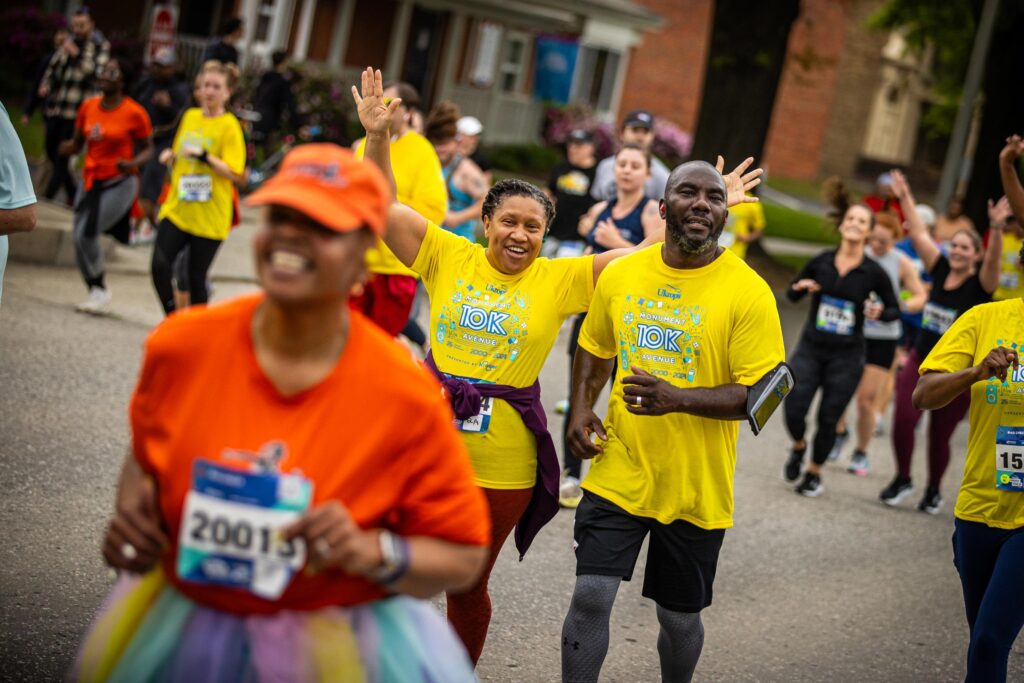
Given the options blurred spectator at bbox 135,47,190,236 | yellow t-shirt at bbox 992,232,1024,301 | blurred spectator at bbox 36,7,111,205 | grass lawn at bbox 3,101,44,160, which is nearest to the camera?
yellow t-shirt at bbox 992,232,1024,301

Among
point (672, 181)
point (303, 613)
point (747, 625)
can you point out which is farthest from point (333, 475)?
point (747, 625)

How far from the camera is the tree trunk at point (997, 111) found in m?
22.3

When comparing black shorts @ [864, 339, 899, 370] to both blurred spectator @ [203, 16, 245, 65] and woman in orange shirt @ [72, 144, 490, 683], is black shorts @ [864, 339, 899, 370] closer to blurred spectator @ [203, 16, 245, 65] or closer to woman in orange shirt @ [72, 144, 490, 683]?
woman in orange shirt @ [72, 144, 490, 683]

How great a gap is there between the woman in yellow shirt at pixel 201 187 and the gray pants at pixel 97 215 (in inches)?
40.2

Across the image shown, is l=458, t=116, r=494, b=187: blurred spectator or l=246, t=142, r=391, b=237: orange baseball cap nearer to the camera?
l=246, t=142, r=391, b=237: orange baseball cap

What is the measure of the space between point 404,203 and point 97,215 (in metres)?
3.55

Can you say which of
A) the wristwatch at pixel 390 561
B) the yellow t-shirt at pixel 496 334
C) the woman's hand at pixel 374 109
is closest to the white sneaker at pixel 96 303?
the woman's hand at pixel 374 109

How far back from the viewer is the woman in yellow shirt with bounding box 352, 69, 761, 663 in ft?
16.1

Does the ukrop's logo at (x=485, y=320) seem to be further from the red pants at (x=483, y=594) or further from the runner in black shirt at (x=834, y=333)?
the runner in black shirt at (x=834, y=333)

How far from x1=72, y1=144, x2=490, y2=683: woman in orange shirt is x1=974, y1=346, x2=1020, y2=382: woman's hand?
105 inches

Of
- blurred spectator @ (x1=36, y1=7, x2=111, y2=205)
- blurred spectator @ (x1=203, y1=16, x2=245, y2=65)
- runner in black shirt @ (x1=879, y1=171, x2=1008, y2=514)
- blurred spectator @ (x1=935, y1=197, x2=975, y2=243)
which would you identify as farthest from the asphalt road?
blurred spectator @ (x1=203, y1=16, x2=245, y2=65)

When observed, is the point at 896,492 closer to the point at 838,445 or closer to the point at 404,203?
the point at 838,445

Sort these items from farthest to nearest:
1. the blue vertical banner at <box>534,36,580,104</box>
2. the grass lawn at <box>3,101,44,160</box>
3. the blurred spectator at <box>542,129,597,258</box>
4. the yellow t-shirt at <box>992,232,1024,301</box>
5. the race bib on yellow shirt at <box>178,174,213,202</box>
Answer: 1. the blue vertical banner at <box>534,36,580,104</box>
2. the grass lawn at <box>3,101,44,160</box>
3. the blurred spectator at <box>542,129,597,258</box>
4. the yellow t-shirt at <box>992,232,1024,301</box>
5. the race bib on yellow shirt at <box>178,174,213,202</box>

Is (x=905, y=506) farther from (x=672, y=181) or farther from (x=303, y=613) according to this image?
(x=303, y=613)
